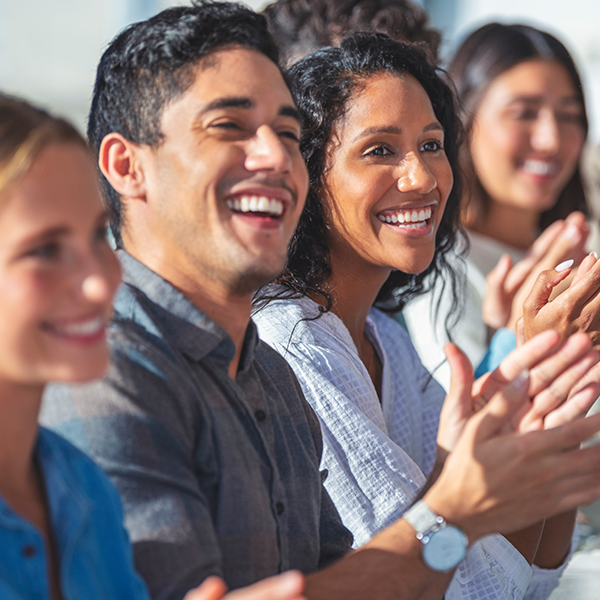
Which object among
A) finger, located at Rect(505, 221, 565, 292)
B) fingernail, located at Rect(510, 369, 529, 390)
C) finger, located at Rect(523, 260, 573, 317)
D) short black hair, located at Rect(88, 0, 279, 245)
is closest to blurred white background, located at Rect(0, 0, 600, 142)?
finger, located at Rect(505, 221, 565, 292)

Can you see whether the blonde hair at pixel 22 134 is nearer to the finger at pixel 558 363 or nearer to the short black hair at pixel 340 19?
the finger at pixel 558 363

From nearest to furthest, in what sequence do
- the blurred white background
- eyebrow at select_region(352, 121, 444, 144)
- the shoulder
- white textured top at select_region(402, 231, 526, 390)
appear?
the shoulder → eyebrow at select_region(352, 121, 444, 144) → white textured top at select_region(402, 231, 526, 390) → the blurred white background

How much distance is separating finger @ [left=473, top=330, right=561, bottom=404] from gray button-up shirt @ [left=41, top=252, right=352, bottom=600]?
0.24 metres

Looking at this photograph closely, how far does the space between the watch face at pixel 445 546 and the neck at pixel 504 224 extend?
71.0 inches

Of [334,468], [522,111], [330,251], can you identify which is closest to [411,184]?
[330,251]

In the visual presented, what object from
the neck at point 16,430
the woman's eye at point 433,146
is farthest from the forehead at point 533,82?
the neck at point 16,430

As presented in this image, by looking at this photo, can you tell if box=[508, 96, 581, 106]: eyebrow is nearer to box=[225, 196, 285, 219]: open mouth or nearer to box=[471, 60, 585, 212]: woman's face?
box=[471, 60, 585, 212]: woman's face

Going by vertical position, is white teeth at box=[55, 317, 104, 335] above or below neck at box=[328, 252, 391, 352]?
above

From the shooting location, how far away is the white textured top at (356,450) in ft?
3.90

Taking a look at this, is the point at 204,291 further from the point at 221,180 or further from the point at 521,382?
the point at 521,382

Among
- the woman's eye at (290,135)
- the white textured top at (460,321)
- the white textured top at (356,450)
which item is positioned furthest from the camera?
the white textured top at (460,321)

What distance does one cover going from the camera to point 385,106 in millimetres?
1392

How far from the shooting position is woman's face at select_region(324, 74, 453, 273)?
1.39 meters

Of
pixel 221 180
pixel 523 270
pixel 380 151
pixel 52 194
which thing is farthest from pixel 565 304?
pixel 52 194
